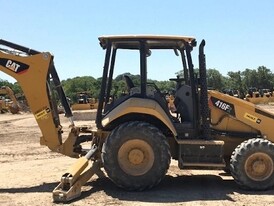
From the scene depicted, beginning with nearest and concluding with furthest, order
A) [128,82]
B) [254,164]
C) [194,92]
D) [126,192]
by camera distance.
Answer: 1. [126,192]
2. [254,164]
3. [194,92]
4. [128,82]

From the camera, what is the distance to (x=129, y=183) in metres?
7.36

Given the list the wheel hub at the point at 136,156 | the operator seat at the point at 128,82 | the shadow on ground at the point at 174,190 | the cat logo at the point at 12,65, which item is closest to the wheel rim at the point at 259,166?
the shadow on ground at the point at 174,190

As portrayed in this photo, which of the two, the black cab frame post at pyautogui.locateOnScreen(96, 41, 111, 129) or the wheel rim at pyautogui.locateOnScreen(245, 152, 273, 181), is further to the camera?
the black cab frame post at pyautogui.locateOnScreen(96, 41, 111, 129)

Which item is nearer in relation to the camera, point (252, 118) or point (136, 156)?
point (136, 156)

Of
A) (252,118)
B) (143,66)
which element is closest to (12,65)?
(143,66)

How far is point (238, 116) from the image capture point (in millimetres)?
8195

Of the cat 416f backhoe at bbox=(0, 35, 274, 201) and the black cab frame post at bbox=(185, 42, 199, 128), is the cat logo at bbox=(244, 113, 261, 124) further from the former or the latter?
the black cab frame post at bbox=(185, 42, 199, 128)

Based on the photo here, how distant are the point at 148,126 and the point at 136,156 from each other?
0.54 metres

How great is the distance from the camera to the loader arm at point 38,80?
26.2ft

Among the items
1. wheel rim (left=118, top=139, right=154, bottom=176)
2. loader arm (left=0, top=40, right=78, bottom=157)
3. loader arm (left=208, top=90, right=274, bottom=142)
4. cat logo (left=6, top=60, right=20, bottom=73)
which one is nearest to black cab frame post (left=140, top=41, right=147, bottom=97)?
wheel rim (left=118, top=139, right=154, bottom=176)

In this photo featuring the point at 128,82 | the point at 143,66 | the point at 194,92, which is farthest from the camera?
the point at 128,82

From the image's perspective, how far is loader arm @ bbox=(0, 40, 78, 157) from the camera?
7.98 m

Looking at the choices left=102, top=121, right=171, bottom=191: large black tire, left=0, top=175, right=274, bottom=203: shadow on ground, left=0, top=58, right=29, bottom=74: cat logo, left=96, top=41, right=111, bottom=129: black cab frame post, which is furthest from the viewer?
left=0, top=58, right=29, bottom=74: cat logo

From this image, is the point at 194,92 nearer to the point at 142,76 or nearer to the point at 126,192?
the point at 142,76
